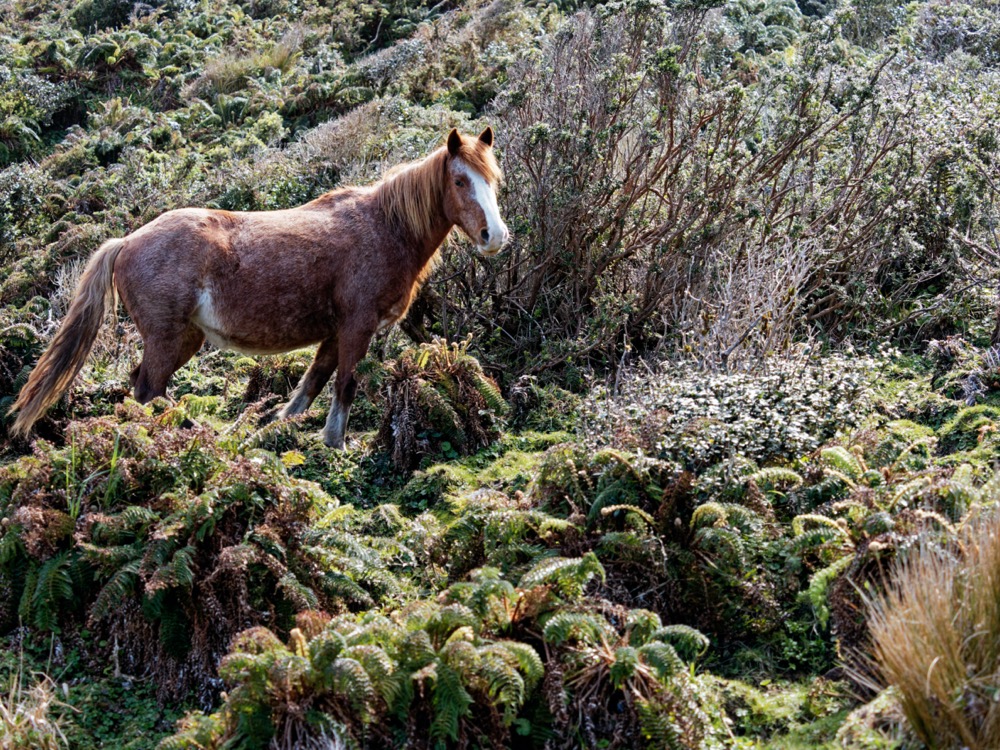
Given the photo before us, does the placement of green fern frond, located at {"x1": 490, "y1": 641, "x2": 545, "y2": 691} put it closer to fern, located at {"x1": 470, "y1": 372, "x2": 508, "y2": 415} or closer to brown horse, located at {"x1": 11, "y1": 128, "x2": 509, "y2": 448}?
fern, located at {"x1": 470, "y1": 372, "x2": 508, "y2": 415}

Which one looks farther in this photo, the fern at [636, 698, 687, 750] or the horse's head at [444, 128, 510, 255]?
the horse's head at [444, 128, 510, 255]

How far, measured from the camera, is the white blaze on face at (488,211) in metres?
8.07

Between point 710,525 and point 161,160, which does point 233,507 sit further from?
point 161,160

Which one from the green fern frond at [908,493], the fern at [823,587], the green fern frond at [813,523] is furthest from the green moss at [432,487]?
the green fern frond at [908,493]

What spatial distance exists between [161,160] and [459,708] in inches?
511

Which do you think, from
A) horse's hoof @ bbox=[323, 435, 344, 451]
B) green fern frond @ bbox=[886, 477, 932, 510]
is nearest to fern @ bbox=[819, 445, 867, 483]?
green fern frond @ bbox=[886, 477, 932, 510]

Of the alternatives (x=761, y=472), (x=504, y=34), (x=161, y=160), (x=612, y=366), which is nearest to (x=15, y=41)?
(x=161, y=160)

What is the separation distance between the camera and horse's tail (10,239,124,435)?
25.9 feet

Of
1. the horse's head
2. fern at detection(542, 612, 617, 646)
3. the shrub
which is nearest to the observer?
fern at detection(542, 612, 617, 646)

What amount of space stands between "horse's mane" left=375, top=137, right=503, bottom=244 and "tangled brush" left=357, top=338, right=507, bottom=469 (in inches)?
41.2

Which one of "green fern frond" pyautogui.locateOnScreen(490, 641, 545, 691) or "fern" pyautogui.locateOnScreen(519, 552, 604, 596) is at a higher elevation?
"fern" pyautogui.locateOnScreen(519, 552, 604, 596)

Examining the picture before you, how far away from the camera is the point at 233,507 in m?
6.15

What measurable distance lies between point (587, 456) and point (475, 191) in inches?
107

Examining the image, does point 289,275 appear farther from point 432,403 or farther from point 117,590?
point 117,590
